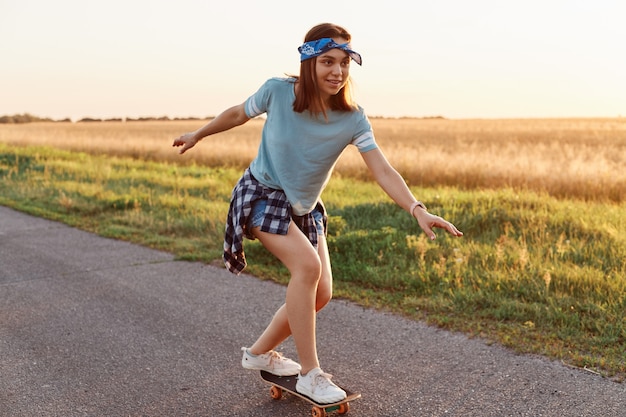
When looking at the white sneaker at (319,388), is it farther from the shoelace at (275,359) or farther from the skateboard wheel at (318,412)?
the shoelace at (275,359)

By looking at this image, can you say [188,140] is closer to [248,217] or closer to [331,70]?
[248,217]

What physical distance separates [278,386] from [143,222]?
6200mm

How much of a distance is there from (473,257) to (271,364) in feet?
10.4

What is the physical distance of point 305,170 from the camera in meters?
3.45

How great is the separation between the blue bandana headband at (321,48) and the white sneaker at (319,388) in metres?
1.49

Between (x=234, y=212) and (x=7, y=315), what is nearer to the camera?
(x=234, y=212)

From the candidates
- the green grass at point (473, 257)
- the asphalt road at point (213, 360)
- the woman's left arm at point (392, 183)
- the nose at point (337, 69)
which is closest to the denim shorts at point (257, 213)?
the woman's left arm at point (392, 183)

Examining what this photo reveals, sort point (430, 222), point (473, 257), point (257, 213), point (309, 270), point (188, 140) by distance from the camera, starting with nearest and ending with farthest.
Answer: point (430, 222) < point (309, 270) < point (257, 213) < point (188, 140) < point (473, 257)

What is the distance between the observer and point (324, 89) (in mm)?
3336

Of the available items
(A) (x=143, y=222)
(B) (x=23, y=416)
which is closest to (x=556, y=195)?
(A) (x=143, y=222)

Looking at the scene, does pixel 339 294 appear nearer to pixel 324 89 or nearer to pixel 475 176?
pixel 324 89

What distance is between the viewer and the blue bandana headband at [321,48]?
3291mm

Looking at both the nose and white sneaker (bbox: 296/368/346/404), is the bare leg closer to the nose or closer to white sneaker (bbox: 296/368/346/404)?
white sneaker (bbox: 296/368/346/404)

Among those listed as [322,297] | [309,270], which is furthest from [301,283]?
[322,297]
